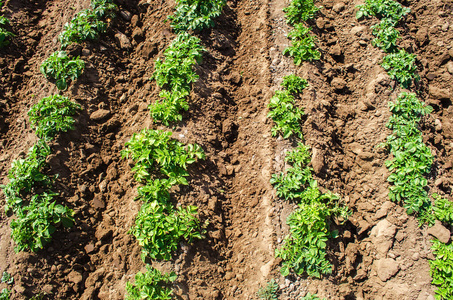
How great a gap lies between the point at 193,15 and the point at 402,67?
11.8 ft

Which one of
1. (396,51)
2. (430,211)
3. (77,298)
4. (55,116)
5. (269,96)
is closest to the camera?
(77,298)

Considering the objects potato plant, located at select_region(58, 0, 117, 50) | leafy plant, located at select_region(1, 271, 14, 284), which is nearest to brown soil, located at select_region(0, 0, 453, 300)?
leafy plant, located at select_region(1, 271, 14, 284)

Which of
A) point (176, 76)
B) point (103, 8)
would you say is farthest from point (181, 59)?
point (103, 8)

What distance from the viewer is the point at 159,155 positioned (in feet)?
14.0

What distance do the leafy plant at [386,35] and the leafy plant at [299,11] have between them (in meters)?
1.14

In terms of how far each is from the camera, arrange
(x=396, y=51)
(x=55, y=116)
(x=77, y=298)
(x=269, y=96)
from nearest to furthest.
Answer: (x=77, y=298), (x=55, y=116), (x=269, y=96), (x=396, y=51)

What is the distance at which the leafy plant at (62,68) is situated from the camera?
491 cm

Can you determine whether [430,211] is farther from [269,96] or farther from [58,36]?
[58,36]

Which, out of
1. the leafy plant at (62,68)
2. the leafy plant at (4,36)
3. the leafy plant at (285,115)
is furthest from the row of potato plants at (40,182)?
the leafy plant at (285,115)

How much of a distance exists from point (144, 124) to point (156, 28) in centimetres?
195

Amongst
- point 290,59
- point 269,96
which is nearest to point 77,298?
point 269,96

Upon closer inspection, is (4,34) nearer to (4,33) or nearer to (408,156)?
(4,33)

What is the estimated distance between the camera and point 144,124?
4773mm

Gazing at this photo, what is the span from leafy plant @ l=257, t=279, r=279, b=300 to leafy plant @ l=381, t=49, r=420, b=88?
377 cm
